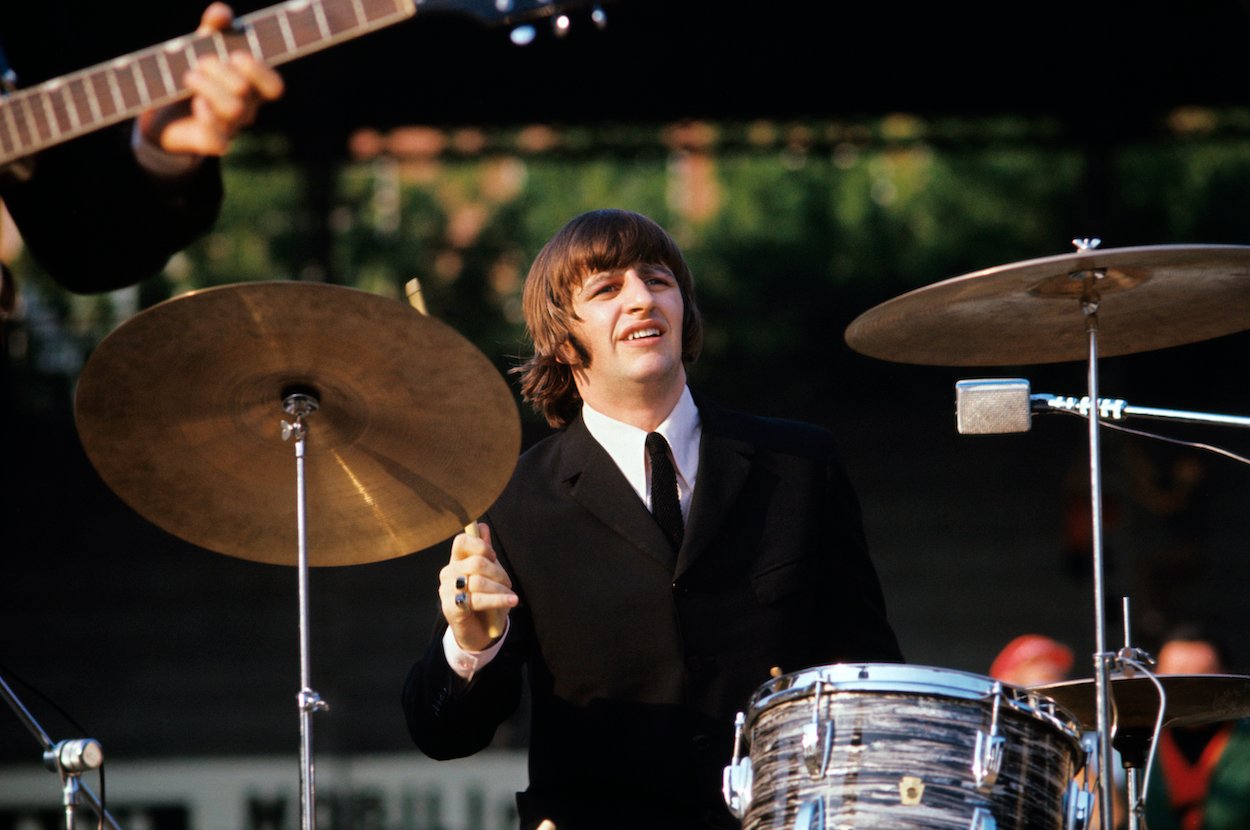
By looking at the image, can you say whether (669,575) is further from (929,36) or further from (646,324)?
(929,36)

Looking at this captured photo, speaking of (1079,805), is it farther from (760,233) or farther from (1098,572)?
(760,233)

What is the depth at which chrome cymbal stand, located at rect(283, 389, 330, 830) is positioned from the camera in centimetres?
294

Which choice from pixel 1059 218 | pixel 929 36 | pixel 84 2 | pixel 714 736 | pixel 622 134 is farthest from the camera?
pixel 1059 218

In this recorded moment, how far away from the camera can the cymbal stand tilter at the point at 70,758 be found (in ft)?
9.56

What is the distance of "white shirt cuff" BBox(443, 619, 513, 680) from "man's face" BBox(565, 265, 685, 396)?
0.60 metres

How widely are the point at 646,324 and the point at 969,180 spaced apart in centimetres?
882

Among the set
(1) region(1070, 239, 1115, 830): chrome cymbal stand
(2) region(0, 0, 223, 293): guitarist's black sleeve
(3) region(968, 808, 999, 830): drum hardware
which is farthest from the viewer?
(2) region(0, 0, 223, 293): guitarist's black sleeve

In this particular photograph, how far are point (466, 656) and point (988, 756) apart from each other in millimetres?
1009

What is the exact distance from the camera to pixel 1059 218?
1120 centimetres

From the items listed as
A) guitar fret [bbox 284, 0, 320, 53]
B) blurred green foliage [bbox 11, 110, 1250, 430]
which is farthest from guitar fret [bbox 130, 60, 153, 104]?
blurred green foliage [bbox 11, 110, 1250, 430]

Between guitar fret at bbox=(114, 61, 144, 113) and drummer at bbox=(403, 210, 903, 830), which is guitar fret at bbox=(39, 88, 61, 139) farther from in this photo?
drummer at bbox=(403, 210, 903, 830)

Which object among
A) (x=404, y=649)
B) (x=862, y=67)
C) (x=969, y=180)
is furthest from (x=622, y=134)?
(x=404, y=649)

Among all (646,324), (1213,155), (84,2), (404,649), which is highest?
(1213,155)

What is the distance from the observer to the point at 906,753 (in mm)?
2703
